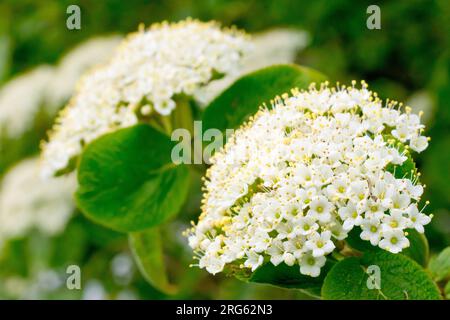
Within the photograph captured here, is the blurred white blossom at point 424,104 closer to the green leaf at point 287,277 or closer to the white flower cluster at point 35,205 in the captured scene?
the white flower cluster at point 35,205

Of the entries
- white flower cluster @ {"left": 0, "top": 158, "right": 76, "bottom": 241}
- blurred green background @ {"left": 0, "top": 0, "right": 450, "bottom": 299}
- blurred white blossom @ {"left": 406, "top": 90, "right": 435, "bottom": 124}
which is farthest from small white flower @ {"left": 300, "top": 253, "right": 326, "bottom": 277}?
blurred white blossom @ {"left": 406, "top": 90, "right": 435, "bottom": 124}

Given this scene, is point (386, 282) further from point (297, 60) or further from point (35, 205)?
point (297, 60)

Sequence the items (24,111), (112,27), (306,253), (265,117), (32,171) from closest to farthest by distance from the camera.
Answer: (306,253) → (265,117) → (32,171) → (24,111) → (112,27)

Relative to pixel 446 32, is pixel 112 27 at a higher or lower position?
higher

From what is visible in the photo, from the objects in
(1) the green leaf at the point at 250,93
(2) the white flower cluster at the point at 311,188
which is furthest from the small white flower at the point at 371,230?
(1) the green leaf at the point at 250,93

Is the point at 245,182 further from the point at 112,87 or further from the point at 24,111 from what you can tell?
the point at 24,111

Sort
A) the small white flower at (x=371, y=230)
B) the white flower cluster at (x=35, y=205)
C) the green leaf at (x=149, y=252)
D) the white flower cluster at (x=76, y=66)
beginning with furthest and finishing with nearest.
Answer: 1. the white flower cluster at (x=76, y=66)
2. the white flower cluster at (x=35, y=205)
3. the green leaf at (x=149, y=252)
4. the small white flower at (x=371, y=230)

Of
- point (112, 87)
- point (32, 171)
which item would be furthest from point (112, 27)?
point (112, 87)
